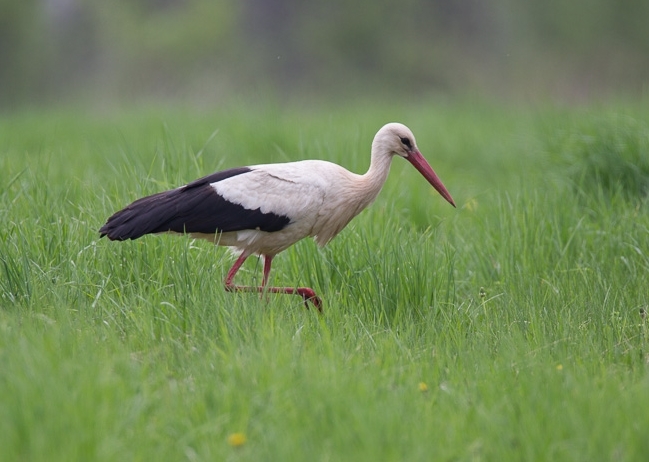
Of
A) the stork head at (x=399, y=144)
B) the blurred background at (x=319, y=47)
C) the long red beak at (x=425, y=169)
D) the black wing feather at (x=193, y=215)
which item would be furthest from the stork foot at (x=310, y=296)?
the blurred background at (x=319, y=47)

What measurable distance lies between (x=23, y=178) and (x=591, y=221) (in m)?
4.13

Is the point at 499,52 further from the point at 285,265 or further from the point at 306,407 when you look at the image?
the point at 306,407

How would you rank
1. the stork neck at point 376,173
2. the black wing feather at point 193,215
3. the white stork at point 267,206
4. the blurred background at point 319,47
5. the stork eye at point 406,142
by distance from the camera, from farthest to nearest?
the blurred background at point 319,47, the stork eye at point 406,142, the stork neck at point 376,173, the white stork at point 267,206, the black wing feather at point 193,215

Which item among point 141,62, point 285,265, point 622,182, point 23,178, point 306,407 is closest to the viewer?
point 306,407

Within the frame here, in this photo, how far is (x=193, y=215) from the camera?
5.14 metres

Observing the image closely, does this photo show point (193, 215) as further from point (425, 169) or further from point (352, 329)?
point (425, 169)

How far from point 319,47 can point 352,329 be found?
24632 millimetres

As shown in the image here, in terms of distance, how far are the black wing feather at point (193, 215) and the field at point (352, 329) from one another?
0.20 m

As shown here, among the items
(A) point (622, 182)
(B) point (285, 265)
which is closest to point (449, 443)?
(B) point (285, 265)

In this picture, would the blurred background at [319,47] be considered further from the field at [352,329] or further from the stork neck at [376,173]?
the stork neck at [376,173]

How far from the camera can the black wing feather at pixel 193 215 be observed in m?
4.98

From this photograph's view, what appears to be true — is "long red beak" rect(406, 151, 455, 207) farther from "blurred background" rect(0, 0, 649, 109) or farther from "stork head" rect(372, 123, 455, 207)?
"blurred background" rect(0, 0, 649, 109)

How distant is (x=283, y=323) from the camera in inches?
179

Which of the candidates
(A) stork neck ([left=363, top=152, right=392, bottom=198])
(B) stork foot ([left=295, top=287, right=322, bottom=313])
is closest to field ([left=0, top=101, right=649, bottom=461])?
(B) stork foot ([left=295, top=287, right=322, bottom=313])
